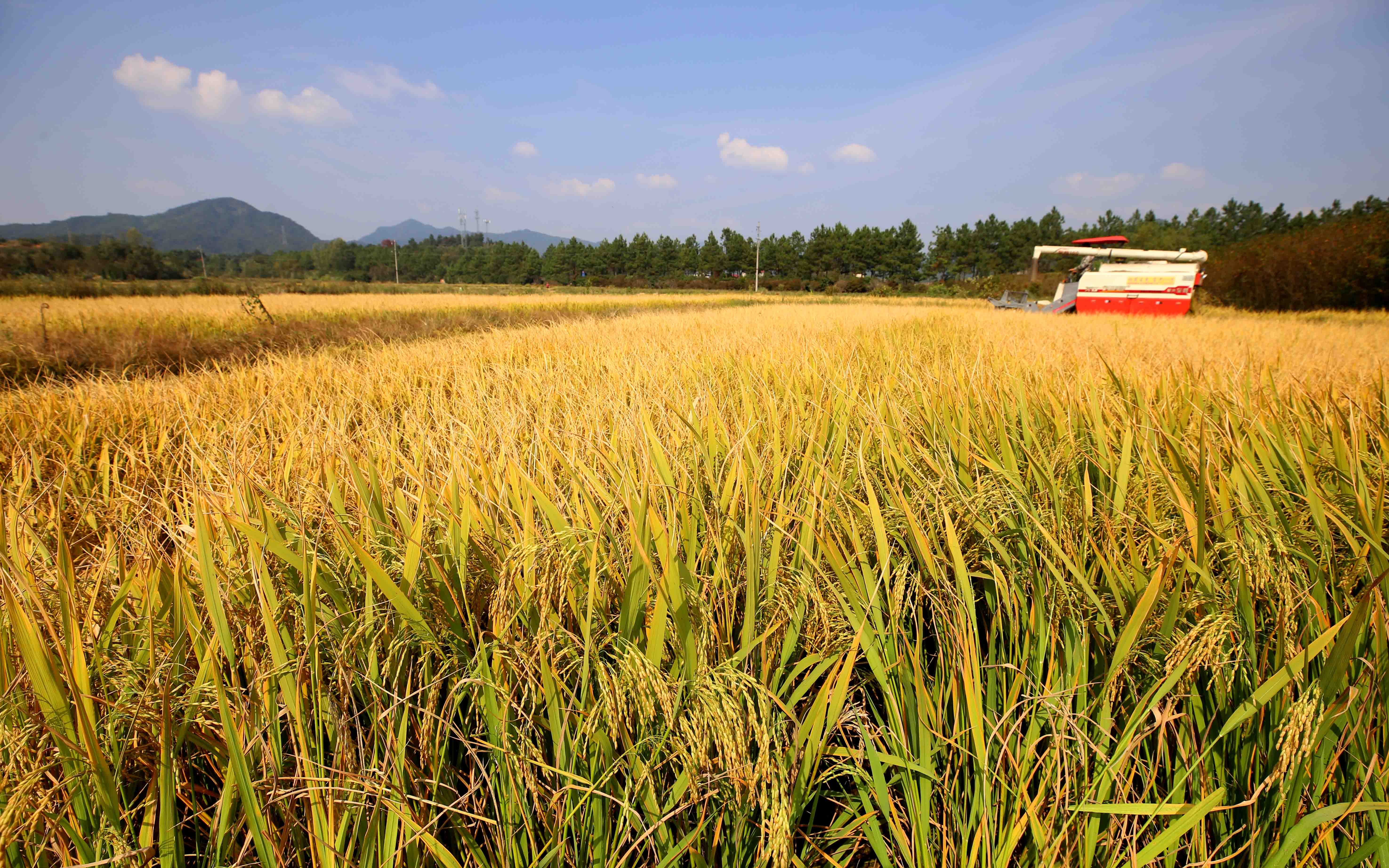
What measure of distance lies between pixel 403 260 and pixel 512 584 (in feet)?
277

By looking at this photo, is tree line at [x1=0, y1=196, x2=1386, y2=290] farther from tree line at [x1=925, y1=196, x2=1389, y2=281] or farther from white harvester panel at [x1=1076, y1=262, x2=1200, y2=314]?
white harvester panel at [x1=1076, y1=262, x2=1200, y2=314]

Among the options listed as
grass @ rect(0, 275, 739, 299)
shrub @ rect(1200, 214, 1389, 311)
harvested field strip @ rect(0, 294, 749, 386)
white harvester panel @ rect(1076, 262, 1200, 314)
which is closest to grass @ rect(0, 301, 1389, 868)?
harvested field strip @ rect(0, 294, 749, 386)

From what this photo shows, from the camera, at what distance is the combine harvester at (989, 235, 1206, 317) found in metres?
9.78

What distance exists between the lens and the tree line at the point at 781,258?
178ft

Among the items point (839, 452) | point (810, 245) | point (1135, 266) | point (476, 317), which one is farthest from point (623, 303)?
point (810, 245)

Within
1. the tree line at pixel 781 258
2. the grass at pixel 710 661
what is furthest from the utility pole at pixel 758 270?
the grass at pixel 710 661

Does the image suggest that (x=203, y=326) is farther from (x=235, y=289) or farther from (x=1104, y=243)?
(x=1104, y=243)

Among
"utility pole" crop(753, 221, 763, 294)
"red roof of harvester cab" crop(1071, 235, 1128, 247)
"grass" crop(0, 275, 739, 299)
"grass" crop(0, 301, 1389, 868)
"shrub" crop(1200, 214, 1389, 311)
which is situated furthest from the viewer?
"utility pole" crop(753, 221, 763, 294)

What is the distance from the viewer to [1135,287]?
9.99 metres

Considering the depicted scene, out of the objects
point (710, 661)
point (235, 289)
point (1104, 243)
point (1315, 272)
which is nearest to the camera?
point (710, 661)

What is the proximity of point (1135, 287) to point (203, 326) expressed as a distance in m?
16.5

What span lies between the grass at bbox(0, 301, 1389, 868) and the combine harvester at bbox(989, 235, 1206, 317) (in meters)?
11.1

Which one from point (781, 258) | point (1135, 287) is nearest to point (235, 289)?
point (1135, 287)

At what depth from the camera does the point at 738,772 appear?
665mm
